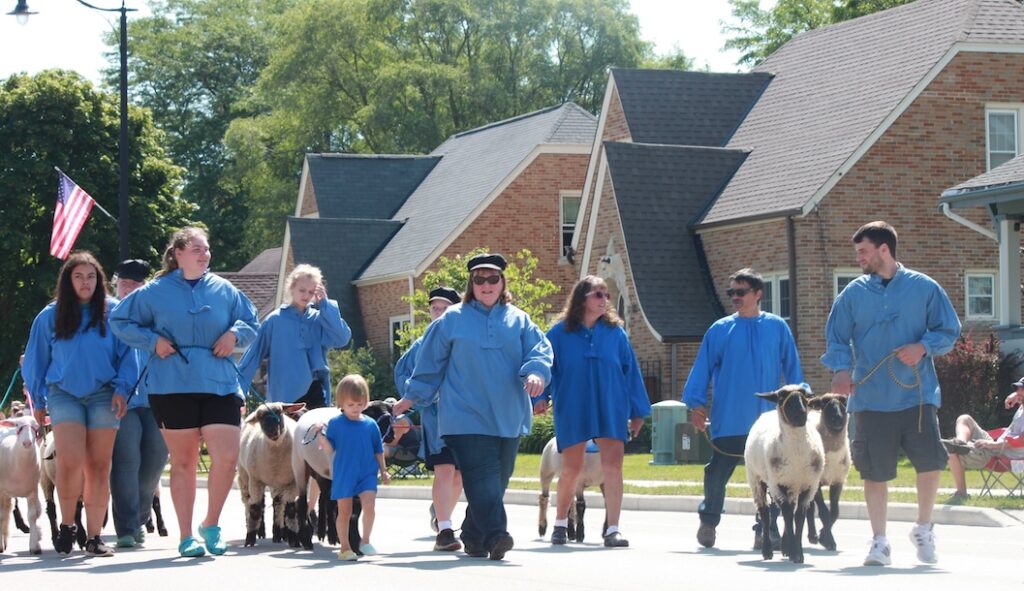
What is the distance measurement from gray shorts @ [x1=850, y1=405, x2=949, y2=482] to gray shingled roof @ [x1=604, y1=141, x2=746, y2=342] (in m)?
21.7

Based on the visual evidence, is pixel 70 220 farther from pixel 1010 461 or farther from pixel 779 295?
pixel 1010 461

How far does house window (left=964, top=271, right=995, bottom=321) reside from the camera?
3394 centimetres

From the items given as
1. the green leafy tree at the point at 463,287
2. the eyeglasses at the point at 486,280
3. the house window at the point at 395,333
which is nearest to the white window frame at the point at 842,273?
the green leafy tree at the point at 463,287

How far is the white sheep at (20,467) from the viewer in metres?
13.7

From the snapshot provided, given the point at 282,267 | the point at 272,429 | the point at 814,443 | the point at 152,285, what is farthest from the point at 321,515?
the point at 282,267

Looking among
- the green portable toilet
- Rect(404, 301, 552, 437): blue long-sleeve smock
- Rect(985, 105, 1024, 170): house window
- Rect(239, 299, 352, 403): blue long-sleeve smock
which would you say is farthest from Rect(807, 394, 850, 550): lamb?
Rect(985, 105, 1024, 170): house window

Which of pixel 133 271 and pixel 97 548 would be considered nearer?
pixel 97 548

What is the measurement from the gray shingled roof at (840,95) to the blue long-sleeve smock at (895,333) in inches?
805

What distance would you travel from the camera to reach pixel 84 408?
13172 millimetres

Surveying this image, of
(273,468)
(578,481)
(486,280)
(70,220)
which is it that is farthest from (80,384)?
(70,220)

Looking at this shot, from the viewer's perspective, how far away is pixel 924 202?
111ft

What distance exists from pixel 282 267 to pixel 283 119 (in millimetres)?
22308

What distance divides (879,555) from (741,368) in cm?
230

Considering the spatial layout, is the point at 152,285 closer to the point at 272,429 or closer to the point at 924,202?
the point at 272,429
